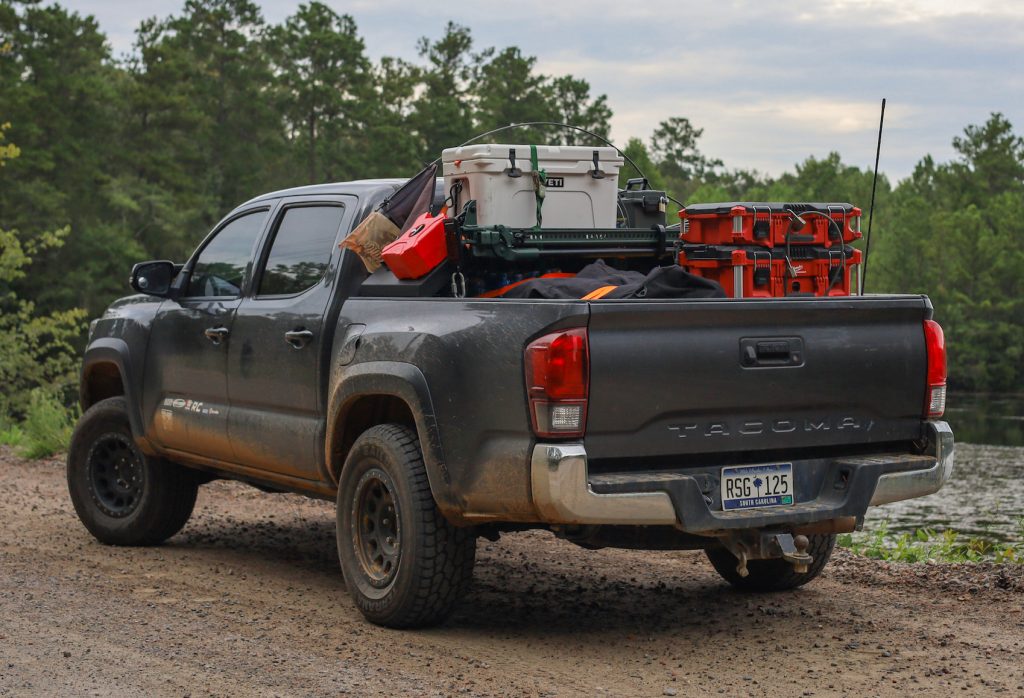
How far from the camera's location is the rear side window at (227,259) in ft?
24.0

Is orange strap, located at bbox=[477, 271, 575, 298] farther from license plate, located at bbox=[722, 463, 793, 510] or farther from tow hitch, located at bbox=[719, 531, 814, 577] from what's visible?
tow hitch, located at bbox=[719, 531, 814, 577]

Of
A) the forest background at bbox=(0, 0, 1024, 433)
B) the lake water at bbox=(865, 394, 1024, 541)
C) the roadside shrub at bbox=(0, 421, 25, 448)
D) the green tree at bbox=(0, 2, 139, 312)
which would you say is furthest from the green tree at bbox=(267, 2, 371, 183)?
the roadside shrub at bbox=(0, 421, 25, 448)

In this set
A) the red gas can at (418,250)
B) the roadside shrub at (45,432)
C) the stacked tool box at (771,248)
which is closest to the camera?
the red gas can at (418,250)

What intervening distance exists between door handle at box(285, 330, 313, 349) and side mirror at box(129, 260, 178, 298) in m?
1.48

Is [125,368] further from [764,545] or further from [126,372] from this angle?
[764,545]

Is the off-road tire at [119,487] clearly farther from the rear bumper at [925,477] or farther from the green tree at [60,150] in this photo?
the green tree at [60,150]

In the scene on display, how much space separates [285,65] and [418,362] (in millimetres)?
62947

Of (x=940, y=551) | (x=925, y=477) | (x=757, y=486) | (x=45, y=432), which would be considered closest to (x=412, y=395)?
(x=757, y=486)

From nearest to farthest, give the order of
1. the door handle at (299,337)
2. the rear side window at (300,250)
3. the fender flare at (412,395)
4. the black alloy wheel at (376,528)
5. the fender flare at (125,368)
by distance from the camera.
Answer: the fender flare at (412,395) → the black alloy wheel at (376,528) → the door handle at (299,337) → the rear side window at (300,250) → the fender flare at (125,368)

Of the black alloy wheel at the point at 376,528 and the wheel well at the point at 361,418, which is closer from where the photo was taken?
the black alloy wheel at the point at 376,528

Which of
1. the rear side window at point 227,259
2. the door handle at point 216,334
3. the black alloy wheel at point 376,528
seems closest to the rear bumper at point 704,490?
the black alloy wheel at point 376,528

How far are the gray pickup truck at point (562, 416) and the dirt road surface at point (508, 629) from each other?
1.21ft

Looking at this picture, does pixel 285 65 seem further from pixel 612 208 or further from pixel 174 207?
pixel 612 208

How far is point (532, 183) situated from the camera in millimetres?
6512
